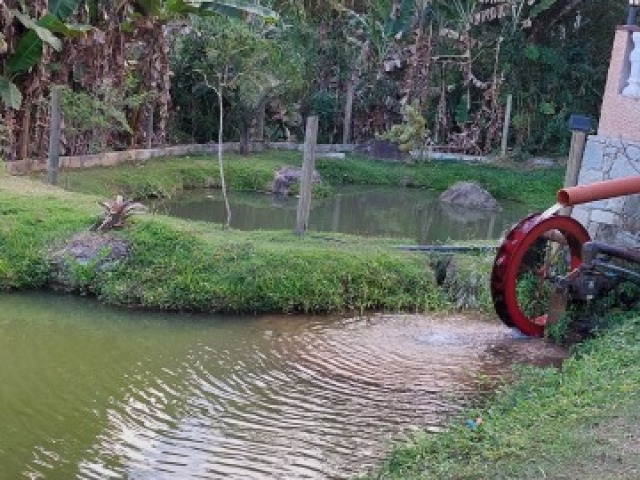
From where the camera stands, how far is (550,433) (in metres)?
5.93

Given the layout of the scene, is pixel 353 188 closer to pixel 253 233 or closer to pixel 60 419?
pixel 253 233

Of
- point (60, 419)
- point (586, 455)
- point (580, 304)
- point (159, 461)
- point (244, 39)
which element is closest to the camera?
point (586, 455)

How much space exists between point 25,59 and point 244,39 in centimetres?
511

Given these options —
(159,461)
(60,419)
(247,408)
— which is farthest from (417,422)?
(60,419)

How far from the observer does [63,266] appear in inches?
442

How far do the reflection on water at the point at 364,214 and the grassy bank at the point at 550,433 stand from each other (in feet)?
28.7

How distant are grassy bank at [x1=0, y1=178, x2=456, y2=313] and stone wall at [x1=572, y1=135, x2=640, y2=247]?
2.07 m

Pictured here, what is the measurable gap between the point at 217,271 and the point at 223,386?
8.83 feet

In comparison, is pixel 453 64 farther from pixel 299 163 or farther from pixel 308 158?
pixel 308 158

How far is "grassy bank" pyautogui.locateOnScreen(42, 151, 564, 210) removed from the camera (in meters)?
18.3

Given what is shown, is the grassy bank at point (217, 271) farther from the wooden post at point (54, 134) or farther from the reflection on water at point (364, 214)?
the reflection on water at point (364, 214)

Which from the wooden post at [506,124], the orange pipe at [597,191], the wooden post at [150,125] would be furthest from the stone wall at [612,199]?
the wooden post at [506,124]

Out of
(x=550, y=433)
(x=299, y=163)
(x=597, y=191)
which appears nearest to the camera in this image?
(x=550, y=433)

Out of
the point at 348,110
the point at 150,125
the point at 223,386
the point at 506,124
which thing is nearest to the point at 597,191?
the point at 223,386
